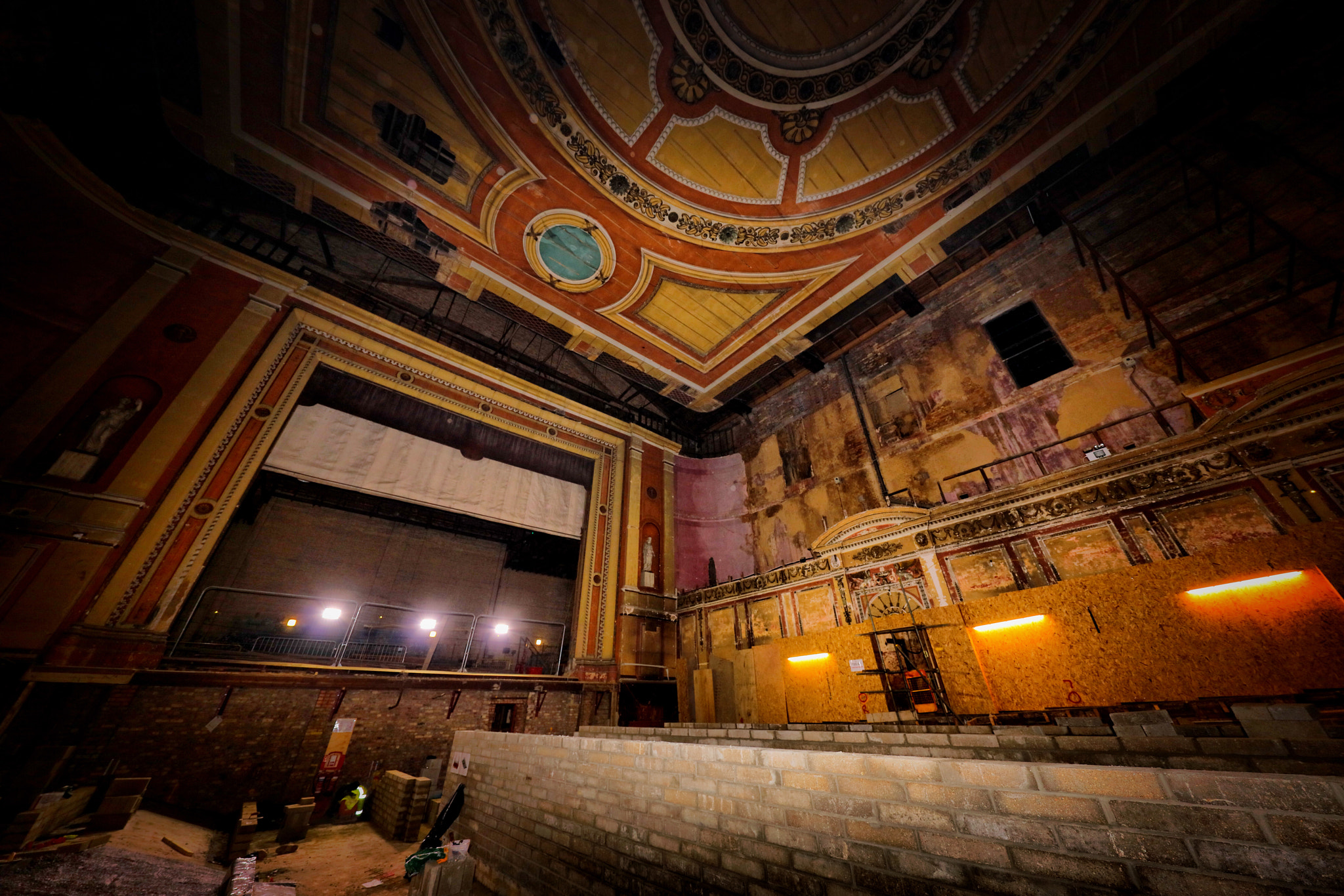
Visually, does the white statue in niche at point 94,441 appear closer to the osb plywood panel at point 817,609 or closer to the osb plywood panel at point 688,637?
the osb plywood panel at point 688,637

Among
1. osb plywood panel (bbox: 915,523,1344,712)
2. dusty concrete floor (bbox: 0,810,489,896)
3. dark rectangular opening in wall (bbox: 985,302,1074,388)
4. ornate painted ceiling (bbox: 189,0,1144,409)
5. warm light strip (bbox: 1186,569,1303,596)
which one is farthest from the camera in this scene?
dark rectangular opening in wall (bbox: 985,302,1074,388)

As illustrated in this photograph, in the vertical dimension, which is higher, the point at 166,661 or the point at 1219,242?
the point at 1219,242

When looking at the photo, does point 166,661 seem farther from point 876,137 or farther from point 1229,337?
point 1229,337

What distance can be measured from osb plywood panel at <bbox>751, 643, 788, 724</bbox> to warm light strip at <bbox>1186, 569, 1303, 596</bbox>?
5.49 metres

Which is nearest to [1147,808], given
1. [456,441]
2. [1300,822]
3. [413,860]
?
[1300,822]

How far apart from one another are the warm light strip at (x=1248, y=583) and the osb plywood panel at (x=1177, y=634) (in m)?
0.05

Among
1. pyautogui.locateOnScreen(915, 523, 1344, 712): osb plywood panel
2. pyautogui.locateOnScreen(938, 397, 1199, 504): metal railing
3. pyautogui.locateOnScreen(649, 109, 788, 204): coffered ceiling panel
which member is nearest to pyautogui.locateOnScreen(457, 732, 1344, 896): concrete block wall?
pyautogui.locateOnScreen(915, 523, 1344, 712): osb plywood panel

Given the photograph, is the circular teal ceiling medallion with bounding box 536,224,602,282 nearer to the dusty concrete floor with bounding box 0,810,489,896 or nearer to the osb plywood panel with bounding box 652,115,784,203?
the osb plywood panel with bounding box 652,115,784,203

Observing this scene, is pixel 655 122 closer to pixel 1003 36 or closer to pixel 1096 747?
pixel 1003 36

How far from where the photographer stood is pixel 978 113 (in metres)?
6.32

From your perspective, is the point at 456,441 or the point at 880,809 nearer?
the point at 880,809

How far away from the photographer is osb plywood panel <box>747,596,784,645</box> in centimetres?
850

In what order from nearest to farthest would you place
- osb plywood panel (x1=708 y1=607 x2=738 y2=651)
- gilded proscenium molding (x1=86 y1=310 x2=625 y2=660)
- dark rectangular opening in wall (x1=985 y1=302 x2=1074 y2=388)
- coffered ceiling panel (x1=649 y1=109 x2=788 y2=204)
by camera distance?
gilded proscenium molding (x1=86 y1=310 x2=625 y2=660), coffered ceiling panel (x1=649 y1=109 x2=788 y2=204), dark rectangular opening in wall (x1=985 y1=302 x2=1074 y2=388), osb plywood panel (x1=708 y1=607 x2=738 y2=651)

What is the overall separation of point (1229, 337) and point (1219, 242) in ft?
5.31
